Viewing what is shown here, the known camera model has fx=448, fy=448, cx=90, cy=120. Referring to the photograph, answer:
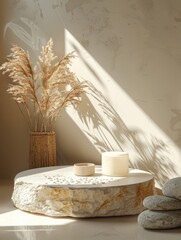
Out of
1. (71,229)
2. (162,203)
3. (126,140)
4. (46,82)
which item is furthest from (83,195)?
(46,82)

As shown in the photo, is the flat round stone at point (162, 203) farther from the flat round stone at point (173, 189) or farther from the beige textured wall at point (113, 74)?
the beige textured wall at point (113, 74)

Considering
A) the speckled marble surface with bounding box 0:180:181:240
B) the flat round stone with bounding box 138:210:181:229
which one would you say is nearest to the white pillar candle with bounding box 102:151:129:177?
the speckled marble surface with bounding box 0:180:181:240

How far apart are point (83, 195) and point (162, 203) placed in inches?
17.3

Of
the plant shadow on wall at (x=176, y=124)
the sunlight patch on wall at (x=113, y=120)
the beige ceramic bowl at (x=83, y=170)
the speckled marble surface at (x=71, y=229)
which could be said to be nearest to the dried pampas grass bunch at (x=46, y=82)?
the sunlight patch on wall at (x=113, y=120)

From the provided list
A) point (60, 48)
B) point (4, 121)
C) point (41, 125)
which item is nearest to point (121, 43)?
point (60, 48)

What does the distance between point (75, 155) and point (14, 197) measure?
2.47 feet

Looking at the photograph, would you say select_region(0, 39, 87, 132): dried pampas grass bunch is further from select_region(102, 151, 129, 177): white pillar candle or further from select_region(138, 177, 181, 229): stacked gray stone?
select_region(138, 177, 181, 229): stacked gray stone

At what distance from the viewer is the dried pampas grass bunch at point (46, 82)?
124 inches

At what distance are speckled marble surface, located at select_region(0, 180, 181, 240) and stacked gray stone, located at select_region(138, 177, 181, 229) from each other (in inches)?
1.5

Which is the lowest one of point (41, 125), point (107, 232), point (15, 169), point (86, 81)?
point (107, 232)

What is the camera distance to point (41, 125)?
3438mm

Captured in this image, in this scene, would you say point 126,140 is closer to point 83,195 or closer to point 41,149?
point 41,149

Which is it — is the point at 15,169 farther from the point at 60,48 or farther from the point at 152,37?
the point at 152,37

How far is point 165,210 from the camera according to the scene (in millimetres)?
2418
